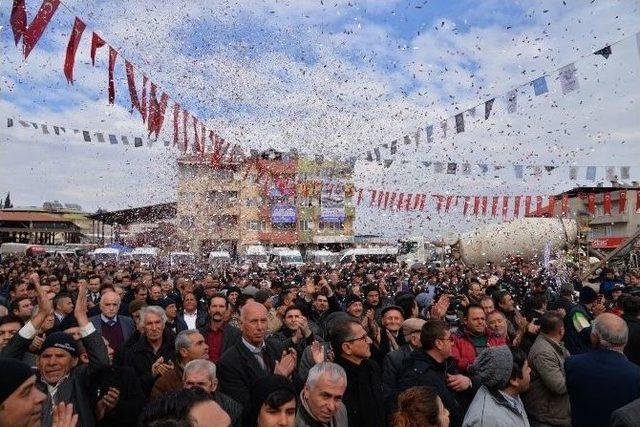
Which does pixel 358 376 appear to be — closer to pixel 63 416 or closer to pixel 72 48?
pixel 63 416

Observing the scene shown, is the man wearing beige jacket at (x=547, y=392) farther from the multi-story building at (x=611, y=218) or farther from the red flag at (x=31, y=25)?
the multi-story building at (x=611, y=218)

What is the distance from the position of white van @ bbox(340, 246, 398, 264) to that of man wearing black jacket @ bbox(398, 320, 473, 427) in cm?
4037

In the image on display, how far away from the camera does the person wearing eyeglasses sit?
3959mm

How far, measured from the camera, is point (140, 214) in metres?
50.2

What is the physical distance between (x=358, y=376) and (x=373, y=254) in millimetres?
43233

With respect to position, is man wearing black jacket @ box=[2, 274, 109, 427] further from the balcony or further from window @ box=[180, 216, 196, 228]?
the balcony

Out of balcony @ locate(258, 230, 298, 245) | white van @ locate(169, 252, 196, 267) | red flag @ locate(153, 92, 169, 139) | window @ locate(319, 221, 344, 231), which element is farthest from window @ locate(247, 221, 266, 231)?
red flag @ locate(153, 92, 169, 139)

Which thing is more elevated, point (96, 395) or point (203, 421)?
point (203, 421)

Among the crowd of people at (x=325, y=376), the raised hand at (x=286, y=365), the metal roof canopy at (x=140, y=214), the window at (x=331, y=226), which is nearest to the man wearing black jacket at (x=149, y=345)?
the crowd of people at (x=325, y=376)

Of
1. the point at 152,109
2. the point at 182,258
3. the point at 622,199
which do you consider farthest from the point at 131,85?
the point at 622,199

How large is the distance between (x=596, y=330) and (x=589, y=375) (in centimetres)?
35

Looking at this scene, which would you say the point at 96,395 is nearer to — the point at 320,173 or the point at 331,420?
the point at 331,420

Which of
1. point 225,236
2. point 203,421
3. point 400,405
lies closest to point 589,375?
point 400,405

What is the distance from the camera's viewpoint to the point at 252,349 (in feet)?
15.1
